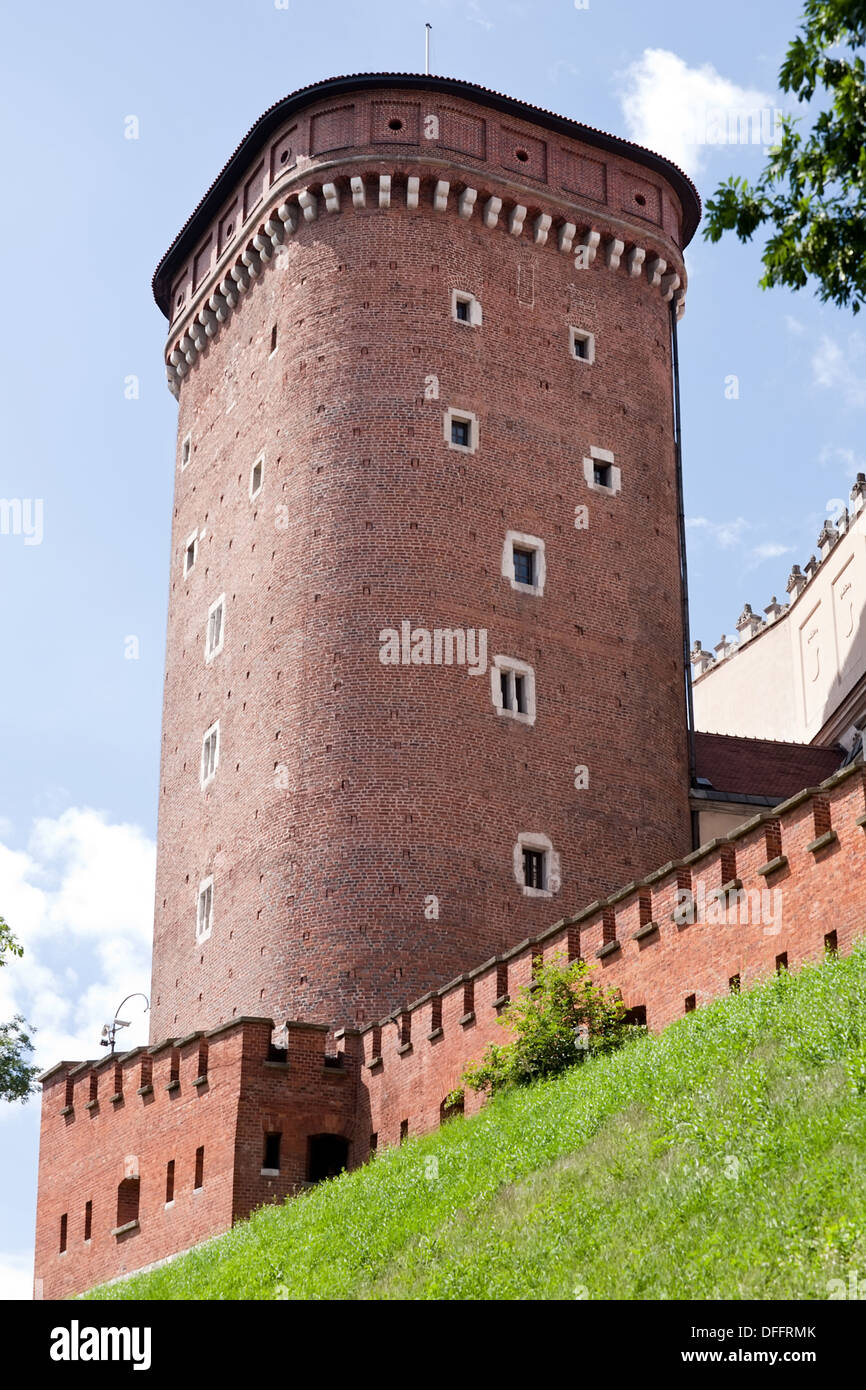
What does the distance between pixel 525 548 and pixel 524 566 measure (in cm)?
34

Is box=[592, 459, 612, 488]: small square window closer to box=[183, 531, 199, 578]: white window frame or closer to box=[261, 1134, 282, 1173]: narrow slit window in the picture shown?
box=[183, 531, 199, 578]: white window frame

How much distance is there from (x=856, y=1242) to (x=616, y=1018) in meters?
11.2

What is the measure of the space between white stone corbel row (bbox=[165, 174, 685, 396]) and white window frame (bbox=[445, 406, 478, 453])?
4.34m

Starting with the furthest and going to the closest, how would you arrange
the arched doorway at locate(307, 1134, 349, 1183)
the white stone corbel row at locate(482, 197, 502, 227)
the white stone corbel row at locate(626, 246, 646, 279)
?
the white stone corbel row at locate(626, 246, 646, 279)
the white stone corbel row at locate(482, 197, 502, 227)
the arched doorway at locate(307, 1134, 349, 1183)

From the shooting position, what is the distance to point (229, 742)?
127 feet

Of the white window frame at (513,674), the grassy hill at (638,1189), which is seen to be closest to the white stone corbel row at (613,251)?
the white window frame at (513,674)

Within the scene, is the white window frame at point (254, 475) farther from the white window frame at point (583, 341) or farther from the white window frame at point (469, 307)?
the white window frame at point (583, 341)

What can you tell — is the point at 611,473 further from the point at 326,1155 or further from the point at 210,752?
the point at 326,1155

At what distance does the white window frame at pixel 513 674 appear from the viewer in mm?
36625

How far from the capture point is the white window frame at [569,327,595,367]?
40469 mm

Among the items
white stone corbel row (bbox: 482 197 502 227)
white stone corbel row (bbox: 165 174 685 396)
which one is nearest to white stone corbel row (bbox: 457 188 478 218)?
white stone corbel row (bbox: 165 174 685 396)

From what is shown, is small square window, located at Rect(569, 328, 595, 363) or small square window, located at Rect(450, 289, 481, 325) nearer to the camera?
small square window, located at Rect(450, 289, 481, 325)

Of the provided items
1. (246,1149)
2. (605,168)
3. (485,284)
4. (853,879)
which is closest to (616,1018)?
(853,879)

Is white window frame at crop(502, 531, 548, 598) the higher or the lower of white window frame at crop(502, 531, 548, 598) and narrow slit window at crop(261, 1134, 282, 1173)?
the higher
